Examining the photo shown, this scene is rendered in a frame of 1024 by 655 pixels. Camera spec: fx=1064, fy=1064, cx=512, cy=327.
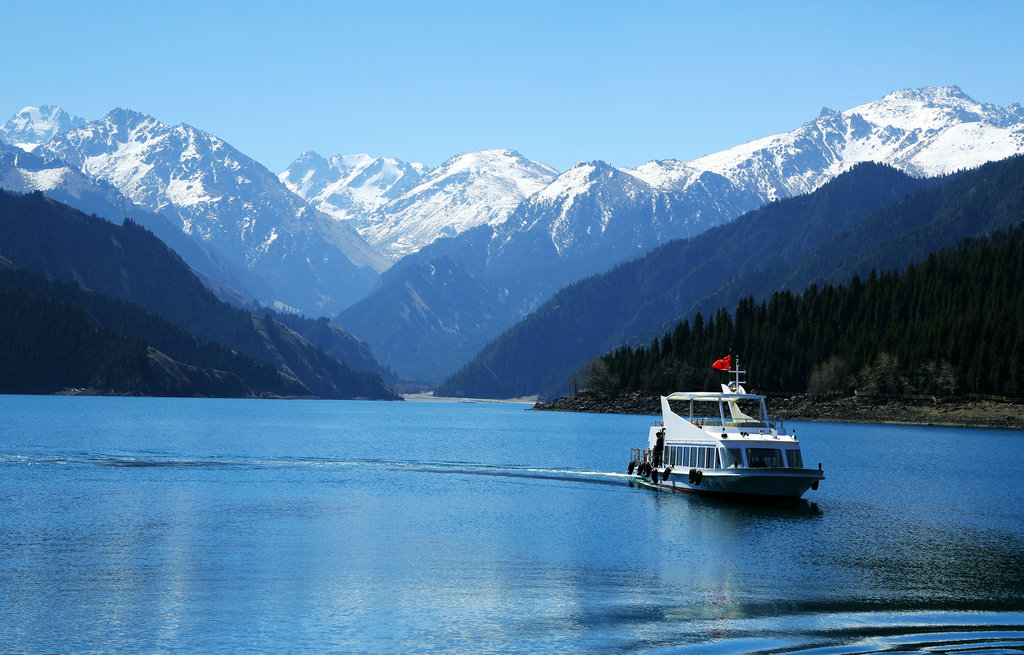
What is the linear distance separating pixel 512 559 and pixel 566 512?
22015 millimetres

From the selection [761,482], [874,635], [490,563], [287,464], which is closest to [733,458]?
[761,482]

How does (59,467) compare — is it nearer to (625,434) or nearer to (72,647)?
(72,647)

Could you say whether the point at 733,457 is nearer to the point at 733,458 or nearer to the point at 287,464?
the point at 733,458

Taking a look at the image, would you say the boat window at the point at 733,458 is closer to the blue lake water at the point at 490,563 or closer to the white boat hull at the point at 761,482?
the white boat hull at the point at 761,482

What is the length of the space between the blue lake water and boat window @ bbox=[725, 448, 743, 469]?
361 centimetres

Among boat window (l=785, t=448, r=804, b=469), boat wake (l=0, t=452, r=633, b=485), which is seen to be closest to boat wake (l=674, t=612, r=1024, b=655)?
boat window (l=785, t=448, r=804, b=469)

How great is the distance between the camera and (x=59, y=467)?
10925cm

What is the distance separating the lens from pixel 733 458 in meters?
86.8

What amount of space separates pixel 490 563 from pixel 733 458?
34.5 m

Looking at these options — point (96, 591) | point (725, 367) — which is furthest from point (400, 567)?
point (725, 367)

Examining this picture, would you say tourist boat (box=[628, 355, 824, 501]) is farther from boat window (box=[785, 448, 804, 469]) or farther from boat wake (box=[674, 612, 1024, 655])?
boat wake (box=[674, 612, 1024, 655])

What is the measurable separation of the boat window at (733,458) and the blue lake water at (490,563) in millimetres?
3614

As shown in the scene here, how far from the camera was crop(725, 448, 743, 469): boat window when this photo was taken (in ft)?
284

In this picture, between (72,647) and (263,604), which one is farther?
(263,604)
